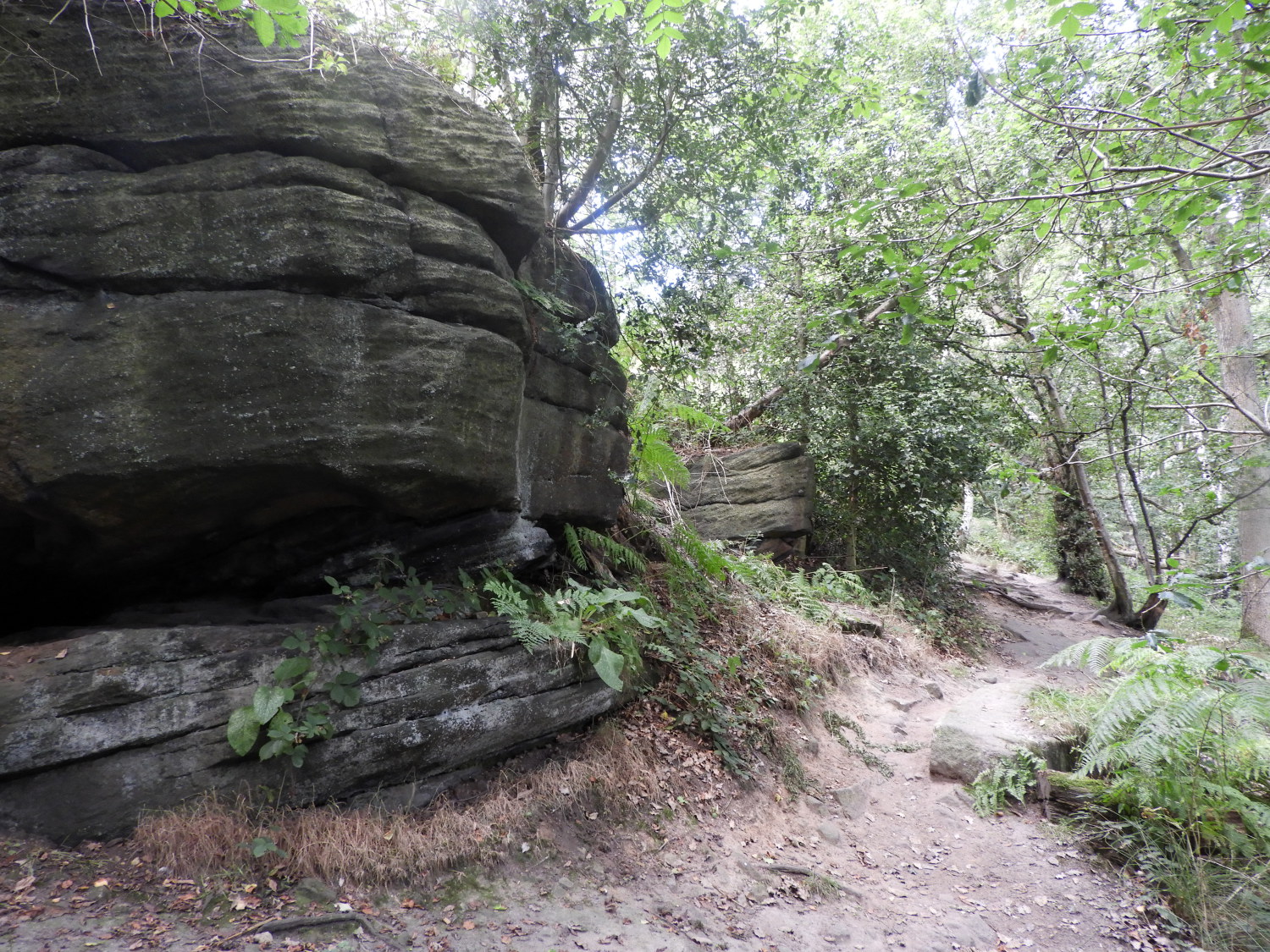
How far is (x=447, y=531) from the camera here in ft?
16.3

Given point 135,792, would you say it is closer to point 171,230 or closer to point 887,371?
point 171,230

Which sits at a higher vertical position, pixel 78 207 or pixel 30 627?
pixel 78 207

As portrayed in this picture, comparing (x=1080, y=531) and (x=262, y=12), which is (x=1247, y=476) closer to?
(x=1080, y=531)

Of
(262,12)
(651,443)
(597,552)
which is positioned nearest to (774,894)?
(597,552)

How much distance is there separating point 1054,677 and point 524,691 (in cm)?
810

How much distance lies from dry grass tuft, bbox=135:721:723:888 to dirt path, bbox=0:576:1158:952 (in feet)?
0.56

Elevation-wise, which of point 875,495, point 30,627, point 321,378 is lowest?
point 30,627

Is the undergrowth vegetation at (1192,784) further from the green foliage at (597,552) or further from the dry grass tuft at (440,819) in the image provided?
the green foliage at (597,552)

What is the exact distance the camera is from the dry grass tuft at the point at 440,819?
338 centimetres

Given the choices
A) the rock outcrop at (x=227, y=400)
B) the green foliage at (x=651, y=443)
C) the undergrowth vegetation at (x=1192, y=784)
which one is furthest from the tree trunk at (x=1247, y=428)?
the rock outcrop at (x=227, y=400)

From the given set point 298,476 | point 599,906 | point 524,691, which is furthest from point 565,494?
point 599,906

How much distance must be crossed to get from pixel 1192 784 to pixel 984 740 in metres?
1.55

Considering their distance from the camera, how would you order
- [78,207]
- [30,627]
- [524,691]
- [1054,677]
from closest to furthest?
[78,207]
[30,627]
[524,691]
[1054,677]

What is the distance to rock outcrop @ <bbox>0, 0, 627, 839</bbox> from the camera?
11.6 feet
